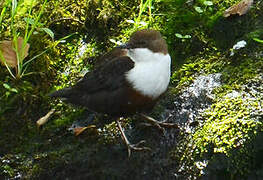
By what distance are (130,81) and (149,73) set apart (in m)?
0.14

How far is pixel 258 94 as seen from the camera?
3.12 meters

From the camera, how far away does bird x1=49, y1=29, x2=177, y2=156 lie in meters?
3.04

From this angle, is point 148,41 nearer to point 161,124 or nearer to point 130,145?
point 161,124

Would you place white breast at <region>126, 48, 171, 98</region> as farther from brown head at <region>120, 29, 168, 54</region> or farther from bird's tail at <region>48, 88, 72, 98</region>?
bird's tail at <region>48, 88, 72, 98</region>

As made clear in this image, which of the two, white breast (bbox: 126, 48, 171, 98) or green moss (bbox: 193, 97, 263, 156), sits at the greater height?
white breast (bbox: 126, 48, 171, 98)

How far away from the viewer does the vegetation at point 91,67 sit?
2.95 meters

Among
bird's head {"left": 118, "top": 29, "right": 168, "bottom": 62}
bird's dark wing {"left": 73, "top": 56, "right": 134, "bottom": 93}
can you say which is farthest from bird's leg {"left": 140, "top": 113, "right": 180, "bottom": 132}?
bird's head {"left": 118, "top": 29, "right": 168, "bottom": 62}

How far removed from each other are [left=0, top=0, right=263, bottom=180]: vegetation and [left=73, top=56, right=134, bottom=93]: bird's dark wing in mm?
312

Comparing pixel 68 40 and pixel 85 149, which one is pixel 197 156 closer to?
pixel 85 149

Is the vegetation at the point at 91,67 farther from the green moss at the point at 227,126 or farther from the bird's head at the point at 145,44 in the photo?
the bird's head at the point at 145,44

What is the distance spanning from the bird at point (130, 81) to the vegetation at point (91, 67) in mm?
245

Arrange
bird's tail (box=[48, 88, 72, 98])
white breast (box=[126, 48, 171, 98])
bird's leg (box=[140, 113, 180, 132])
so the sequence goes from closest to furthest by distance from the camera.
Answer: white breast (box=[126, 48, 171, 98]), bird's leg (box=[140, 113, 180, 132]), bird's tail (box=[48, 88, 72, 98])

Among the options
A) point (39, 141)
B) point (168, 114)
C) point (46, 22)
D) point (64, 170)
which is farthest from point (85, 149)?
point (46, 22)

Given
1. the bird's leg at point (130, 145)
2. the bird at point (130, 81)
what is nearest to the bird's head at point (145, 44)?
the bird at point (130, 81)
